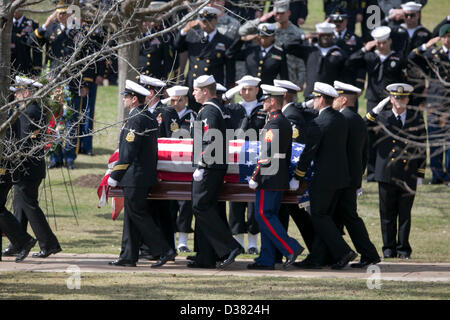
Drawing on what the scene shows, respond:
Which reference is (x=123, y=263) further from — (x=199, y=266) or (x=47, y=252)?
(x=47, y=252)

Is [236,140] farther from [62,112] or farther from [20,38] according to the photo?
[20,38]

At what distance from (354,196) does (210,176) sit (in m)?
1.62

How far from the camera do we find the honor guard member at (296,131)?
11102 mm

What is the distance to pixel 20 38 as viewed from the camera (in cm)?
1719

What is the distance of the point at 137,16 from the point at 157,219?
2.77 m

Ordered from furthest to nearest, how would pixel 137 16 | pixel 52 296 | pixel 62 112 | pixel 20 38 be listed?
pixel 20 38 < pixel 62 112 < pixel 137 16 < pixel 52 296

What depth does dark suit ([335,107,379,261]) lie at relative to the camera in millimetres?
10781


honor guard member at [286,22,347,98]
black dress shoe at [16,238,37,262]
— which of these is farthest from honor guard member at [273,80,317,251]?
honor guard member at [286,22,347,98]

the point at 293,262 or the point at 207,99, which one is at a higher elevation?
the point at 207,99

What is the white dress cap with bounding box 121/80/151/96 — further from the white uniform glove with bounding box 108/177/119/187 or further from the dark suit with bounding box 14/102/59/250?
the dark suit with bounding box 14/102/59/250

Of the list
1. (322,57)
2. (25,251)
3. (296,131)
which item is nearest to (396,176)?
(296,131)

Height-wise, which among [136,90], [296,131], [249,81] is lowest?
[296,131]

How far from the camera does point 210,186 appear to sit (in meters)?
10.6

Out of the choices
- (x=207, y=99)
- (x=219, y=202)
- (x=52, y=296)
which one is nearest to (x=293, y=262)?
(x=219, y=202)
